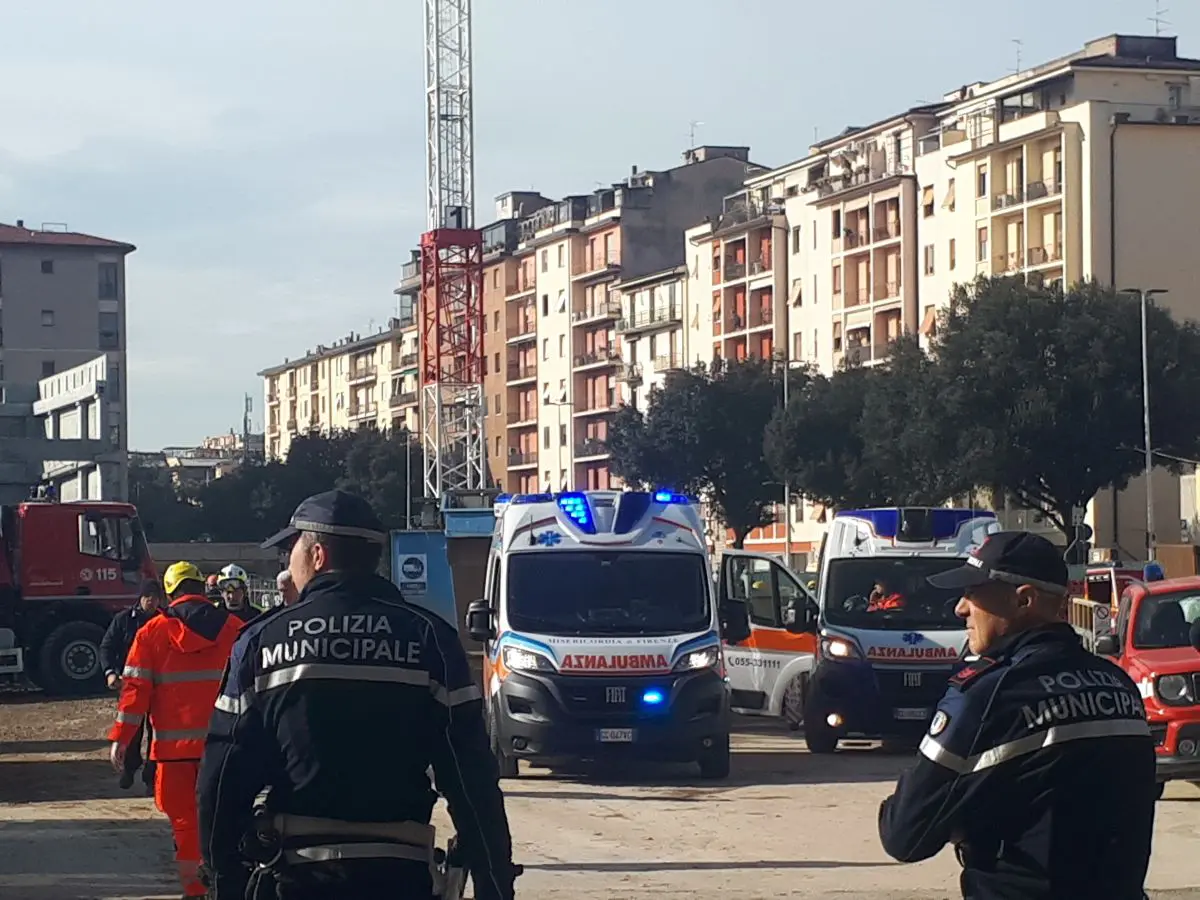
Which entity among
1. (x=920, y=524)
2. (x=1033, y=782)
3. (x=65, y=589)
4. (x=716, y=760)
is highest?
(x=920, y=524)

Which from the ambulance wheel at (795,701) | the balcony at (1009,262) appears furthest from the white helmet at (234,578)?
the balcony at (1009,262)

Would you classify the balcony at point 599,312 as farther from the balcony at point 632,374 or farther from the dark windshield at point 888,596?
the dark windshield at point 888,596

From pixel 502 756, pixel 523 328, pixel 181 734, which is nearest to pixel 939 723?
pixel 181 734

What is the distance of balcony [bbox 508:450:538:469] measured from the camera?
123750mm

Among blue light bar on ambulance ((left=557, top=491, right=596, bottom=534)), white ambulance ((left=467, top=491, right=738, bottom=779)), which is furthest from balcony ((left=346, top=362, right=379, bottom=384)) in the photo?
white ambulance ((left=467, top=491, right=738, bottom=779))

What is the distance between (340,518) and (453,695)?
53cm

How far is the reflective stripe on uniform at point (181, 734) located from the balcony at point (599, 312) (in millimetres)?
104804

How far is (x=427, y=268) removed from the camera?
88.8 m

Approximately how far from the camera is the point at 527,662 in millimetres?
17438

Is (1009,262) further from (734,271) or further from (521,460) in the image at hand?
(521,460)

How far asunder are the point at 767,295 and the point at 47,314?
142ft

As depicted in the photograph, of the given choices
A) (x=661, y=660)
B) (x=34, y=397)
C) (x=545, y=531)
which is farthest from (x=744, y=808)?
(x=34, y=397)

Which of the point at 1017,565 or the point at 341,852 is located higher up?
the point at 1017,565

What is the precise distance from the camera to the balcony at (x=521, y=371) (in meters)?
124
